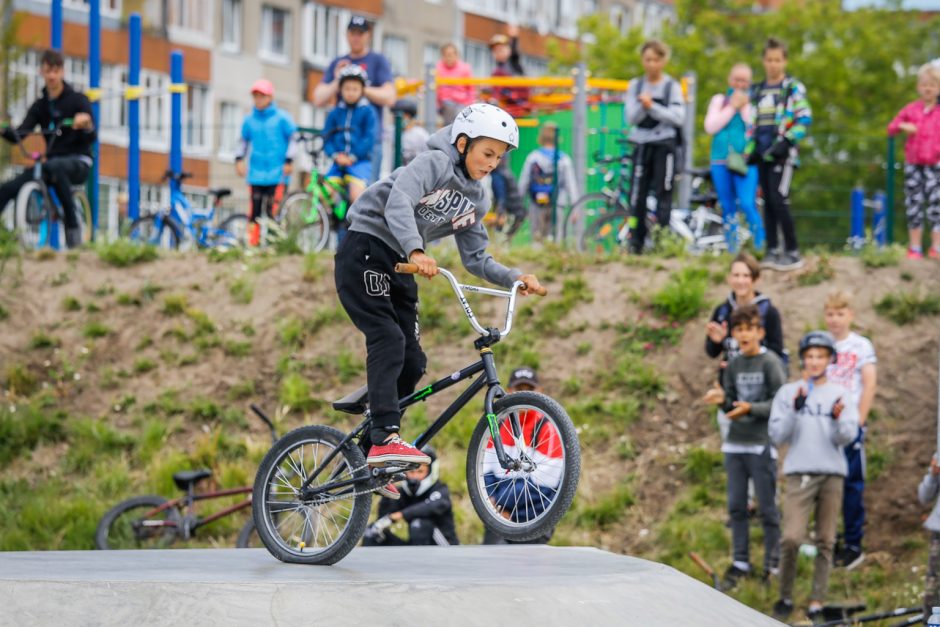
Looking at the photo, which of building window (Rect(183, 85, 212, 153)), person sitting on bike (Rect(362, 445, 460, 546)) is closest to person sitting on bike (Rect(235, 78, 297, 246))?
person sitting on bike (Rect(362, 445, 460, 546))

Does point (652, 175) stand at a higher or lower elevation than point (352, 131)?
lower

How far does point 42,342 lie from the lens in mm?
16094

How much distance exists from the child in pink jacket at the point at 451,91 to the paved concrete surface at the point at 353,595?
979 cm

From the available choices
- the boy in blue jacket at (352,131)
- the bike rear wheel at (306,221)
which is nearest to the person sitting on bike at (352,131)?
the boy in blue jacket at (352,131)

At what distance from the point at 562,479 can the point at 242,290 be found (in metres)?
9.35

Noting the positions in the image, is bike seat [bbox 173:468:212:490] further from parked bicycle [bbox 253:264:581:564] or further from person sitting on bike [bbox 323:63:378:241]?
parked bicycle [bbox 253:264:581:564]

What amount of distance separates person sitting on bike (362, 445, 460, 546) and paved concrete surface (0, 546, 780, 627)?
2945 millimetres

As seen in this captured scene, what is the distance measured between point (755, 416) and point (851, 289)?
4.03m

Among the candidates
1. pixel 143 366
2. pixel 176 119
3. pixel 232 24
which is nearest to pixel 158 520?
pixel 143 366

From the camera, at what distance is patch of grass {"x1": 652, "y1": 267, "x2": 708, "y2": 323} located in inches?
603

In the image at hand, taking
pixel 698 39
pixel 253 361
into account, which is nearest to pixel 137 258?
pixel 253 361

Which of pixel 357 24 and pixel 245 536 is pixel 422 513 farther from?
pixel 357 24

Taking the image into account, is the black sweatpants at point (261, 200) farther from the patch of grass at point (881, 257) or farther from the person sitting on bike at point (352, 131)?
the patch of grass at point (881, 257)

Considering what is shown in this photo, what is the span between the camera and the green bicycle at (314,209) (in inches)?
647
